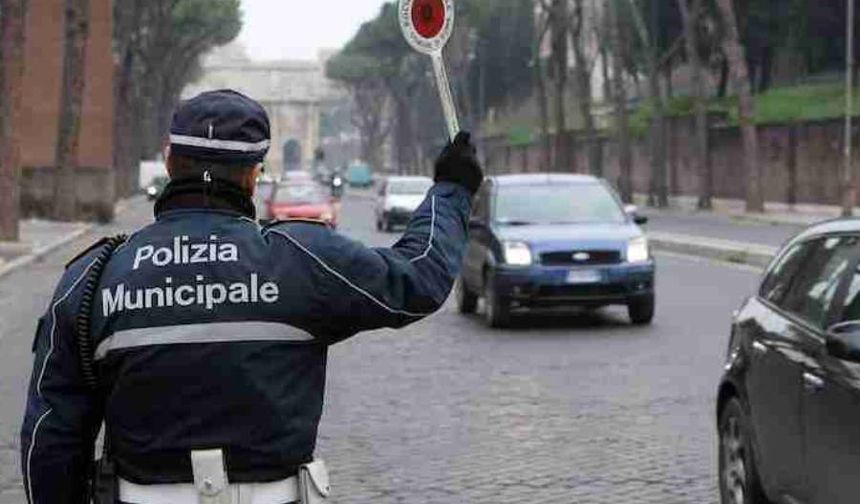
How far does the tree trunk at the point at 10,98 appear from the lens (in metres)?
30.1

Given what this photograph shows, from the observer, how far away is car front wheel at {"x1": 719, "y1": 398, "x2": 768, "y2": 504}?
739 cm

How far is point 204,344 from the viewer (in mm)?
3484

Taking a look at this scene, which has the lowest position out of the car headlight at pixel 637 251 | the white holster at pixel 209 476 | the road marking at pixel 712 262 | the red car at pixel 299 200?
the road marking at pixel 712 262

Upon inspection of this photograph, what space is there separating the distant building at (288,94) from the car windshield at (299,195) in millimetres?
108475

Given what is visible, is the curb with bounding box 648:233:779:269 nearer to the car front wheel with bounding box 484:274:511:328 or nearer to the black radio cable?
the car front wheel with bounding box 484:274:511:328

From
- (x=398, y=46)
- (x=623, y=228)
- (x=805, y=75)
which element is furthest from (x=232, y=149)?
(x=398, y=46)

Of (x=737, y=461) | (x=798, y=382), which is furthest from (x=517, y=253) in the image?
(x=798, y=382)

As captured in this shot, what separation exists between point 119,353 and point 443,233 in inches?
29.3

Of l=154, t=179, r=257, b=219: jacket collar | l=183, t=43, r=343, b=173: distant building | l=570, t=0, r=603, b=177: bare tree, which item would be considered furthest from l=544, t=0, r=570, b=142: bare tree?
l=183, t=43, r=343, b=173: distant building

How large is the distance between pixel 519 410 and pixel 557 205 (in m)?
7.04

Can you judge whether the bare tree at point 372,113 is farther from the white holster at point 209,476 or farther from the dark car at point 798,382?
the white holster at point 209,476

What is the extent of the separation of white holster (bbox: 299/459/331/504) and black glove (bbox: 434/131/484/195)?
0.71 meters

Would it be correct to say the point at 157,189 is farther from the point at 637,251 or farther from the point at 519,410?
the point at 637,251

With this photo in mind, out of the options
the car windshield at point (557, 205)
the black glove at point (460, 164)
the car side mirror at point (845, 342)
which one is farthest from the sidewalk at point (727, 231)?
the black glove at point (460, 164)
